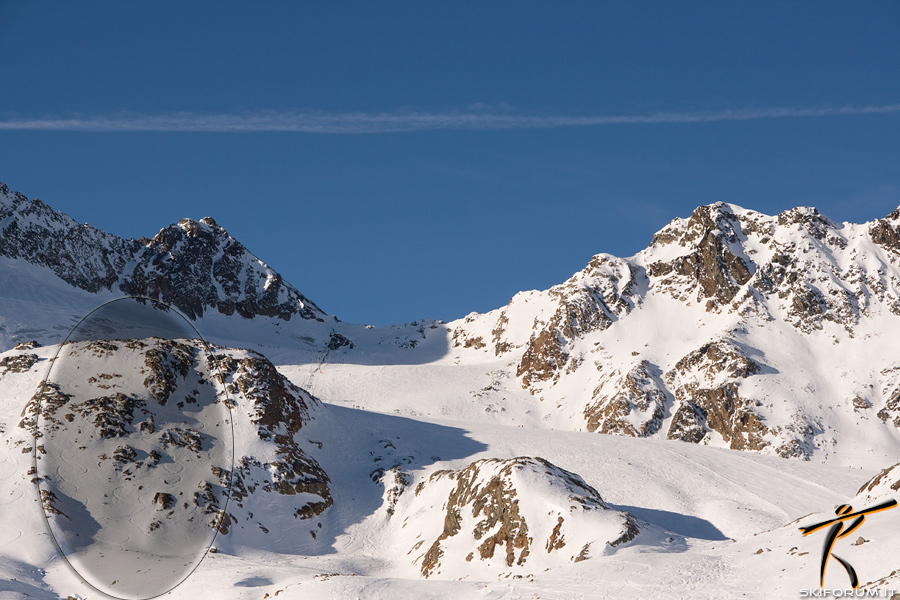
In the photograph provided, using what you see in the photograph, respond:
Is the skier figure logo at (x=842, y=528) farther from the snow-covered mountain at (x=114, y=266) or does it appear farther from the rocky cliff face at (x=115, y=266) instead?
the rocky cliff face at (x=115, y=266)

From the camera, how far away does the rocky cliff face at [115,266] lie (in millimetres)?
170500

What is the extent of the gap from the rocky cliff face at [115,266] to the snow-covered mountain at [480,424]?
0.72 meters

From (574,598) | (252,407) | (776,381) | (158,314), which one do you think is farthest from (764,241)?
(158,314)

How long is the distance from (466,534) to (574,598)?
19.7 meters

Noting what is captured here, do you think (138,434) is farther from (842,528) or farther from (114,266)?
(114,266)

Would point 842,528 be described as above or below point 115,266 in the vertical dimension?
below

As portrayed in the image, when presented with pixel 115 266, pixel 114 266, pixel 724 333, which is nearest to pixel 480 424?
pixel 724 333

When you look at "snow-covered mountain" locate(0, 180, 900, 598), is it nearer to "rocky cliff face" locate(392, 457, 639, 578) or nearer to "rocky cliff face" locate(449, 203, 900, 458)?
"rocky cliff face" locate(392, 457, 639, 578)

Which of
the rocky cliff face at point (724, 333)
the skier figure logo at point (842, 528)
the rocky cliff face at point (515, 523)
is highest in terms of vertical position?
the rocky cliff face at point (724, 333)

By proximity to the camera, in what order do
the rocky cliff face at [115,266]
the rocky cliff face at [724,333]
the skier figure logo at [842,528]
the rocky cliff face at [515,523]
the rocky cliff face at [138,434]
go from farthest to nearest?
1. the rocky cliff face at [115,266]
2. the rocky cliff face at [724,333]
3. the rocky cliff face at [515,523]
4. the skier figure logo at [842,528]
5. the rocky cliff face at [138,434]

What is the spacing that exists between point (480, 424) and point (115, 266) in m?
131

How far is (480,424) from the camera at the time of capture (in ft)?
299

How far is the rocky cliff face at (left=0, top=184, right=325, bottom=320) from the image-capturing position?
559 feet

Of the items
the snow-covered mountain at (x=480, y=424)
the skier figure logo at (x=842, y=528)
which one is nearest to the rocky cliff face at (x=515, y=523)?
the snow-covered mountain at (x=480, y=424)
